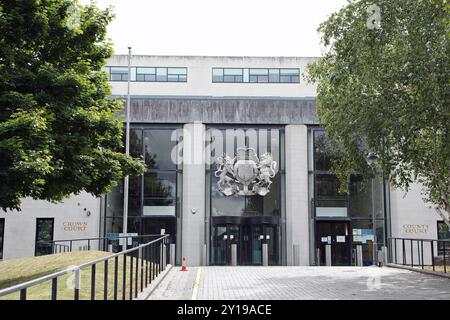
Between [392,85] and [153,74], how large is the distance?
2751 centimetres

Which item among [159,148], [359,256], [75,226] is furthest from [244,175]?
[75,226]

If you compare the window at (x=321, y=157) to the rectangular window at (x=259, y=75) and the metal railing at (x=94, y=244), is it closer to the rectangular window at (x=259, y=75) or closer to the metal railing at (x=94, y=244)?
the metal railing at (x=94, y=244)

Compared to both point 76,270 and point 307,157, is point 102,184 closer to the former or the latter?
point 76,270

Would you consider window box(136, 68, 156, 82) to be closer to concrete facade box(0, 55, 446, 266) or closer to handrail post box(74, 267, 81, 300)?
concrete facade box(0, 55, 446, 266)

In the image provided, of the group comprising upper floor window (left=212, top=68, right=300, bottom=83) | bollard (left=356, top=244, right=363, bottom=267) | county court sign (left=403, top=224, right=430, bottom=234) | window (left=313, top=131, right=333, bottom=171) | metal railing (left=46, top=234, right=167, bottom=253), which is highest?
upper floor window (left=212, top=68, right=300, bottom=83)

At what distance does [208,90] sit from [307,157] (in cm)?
1356

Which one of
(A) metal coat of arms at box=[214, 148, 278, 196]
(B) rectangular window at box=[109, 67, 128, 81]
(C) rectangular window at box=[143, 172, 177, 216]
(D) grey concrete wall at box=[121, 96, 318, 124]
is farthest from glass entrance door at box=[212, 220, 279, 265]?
(B) rectangular window at box=[109, 67, 128, 81]

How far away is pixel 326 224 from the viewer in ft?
101

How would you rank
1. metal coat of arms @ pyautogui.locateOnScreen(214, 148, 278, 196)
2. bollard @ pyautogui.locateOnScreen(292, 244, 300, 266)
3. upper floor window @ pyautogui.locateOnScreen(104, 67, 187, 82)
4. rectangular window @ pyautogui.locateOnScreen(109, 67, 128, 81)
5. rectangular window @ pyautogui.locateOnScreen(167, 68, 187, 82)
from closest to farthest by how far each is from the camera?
bollard @ pyautogui.locateOnScreen(292, 244, 300, 266) < metal coat of arms @ pyautogui.locateOnScreen(214, 148, 278, 196) < rectangular window @ pyautogui.locateOnScreen(109, 67, 128, 81) < upper floor window @ pyautogui.locateOnScreen(104, 67, 187, 82) < rectangular window @ pyautogui.locateOnScreen(167, 68, 187, 82)

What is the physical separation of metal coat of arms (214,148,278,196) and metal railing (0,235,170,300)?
1494cm

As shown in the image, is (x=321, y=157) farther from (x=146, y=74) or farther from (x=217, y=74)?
(x=146, y=74)

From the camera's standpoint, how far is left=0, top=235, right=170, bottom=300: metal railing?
5.77 meters

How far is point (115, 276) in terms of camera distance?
934 centimetres
